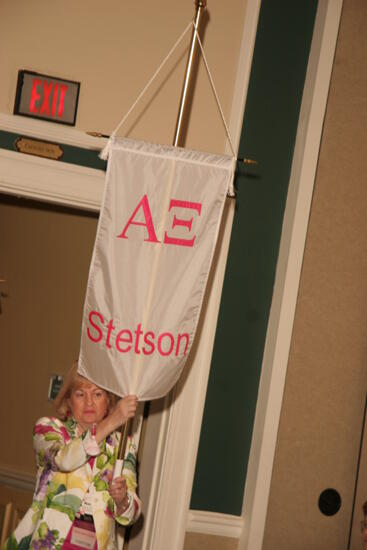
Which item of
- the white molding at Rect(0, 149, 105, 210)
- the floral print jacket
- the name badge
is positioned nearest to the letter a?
the white molding at Rect(0, 149, 105, 210)

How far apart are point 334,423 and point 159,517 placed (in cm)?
83

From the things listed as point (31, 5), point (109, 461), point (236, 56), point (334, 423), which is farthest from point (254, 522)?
point (31, 5)

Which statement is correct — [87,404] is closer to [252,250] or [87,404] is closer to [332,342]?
[252,250]

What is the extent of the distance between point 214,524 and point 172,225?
1.28 m

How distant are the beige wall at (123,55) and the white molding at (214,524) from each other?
4.97 ft

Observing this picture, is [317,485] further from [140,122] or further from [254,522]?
[140,122]

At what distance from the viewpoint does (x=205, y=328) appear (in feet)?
11.0

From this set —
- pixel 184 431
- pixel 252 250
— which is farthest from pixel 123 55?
pixel 184 431

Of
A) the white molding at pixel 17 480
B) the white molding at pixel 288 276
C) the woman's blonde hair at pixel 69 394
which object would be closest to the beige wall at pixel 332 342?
the white molding at pixel 288 276

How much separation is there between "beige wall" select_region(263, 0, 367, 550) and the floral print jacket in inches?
30.7

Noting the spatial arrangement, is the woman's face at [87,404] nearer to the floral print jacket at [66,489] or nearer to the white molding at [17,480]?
the floral print jacket at [66,489]

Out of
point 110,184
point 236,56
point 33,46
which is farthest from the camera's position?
point 236,56

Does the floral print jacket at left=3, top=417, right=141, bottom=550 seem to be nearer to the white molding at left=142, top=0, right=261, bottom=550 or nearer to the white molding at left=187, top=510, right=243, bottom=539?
the white molding at left=142, top=0, right=261, bottom=550

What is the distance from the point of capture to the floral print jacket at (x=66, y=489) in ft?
9.09
